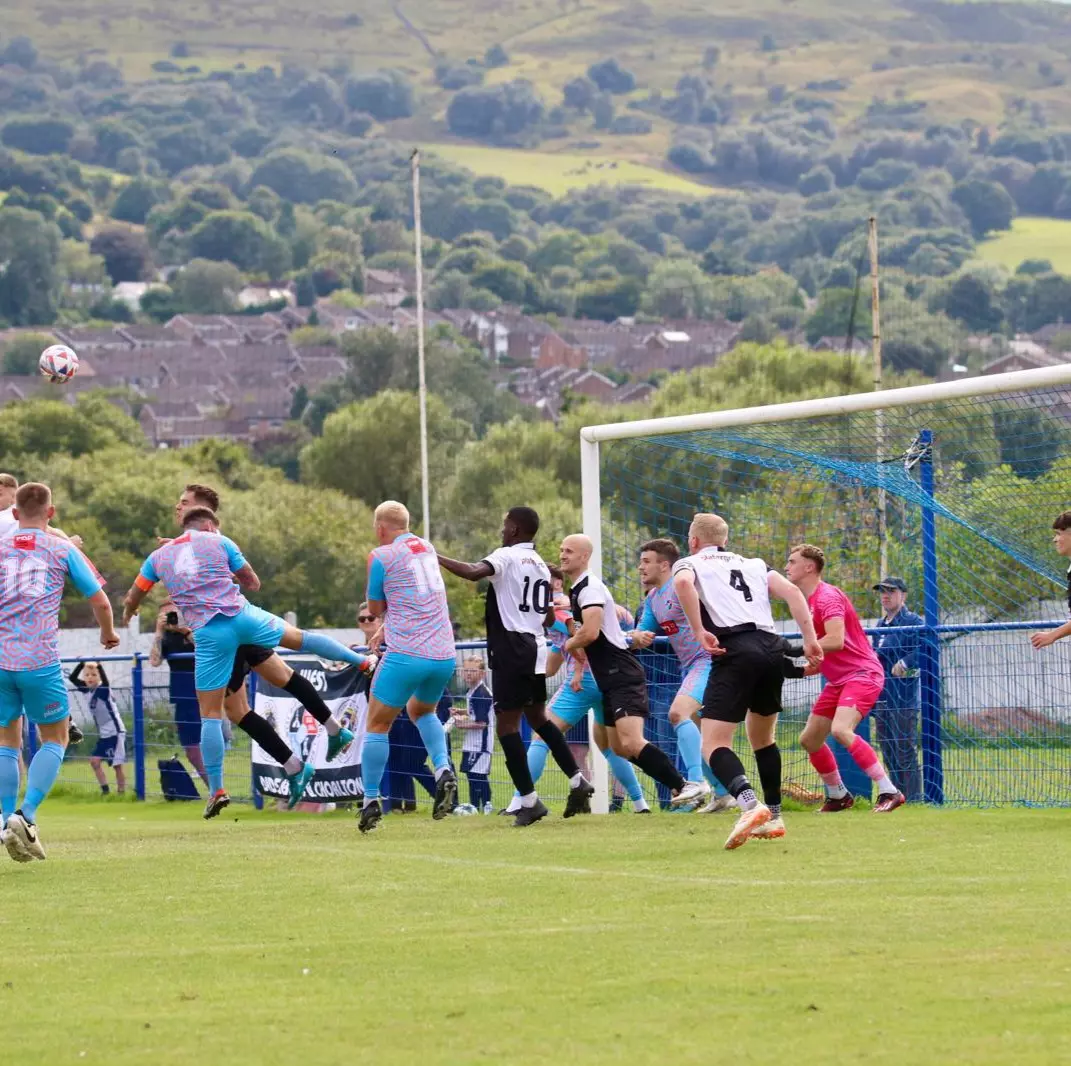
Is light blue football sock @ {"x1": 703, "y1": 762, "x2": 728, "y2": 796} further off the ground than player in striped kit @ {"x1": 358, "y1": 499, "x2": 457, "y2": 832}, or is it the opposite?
player in striped kit @ {"x1": 358, "y1": 499, "x2": 457, "y2": 832}

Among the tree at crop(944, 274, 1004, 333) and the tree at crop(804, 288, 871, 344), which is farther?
the tree at crop(944, 274, 1004, 333)

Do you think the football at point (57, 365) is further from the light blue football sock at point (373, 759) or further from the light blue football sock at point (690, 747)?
the light blue football sock at point (690, 747)

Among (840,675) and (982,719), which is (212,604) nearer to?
(840,675)

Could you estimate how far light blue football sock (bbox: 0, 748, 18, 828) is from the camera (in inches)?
440

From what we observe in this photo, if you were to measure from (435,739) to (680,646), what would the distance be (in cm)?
200

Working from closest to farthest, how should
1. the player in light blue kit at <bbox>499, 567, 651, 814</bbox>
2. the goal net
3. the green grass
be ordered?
the green grass < the player in light blue kit at <bbox>499, 567, 651, 814</bbox> < the goal net

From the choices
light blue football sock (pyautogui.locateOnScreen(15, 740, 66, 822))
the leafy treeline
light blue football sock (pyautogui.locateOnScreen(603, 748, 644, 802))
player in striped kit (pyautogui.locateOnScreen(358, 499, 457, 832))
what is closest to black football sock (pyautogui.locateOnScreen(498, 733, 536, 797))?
player in striped kit (pyautogui.locateOnScreen(358, 499, 457, 832))

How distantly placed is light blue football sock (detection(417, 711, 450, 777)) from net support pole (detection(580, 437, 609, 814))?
6.78ft

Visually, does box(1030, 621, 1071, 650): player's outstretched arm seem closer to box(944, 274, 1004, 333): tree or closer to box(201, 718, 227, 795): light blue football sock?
box(201, 718, 227, 795): light blue football sock

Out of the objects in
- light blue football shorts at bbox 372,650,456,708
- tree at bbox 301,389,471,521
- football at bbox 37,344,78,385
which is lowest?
light blue football shorts at bbox 372,650,456,708

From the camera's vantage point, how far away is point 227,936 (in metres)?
8.12

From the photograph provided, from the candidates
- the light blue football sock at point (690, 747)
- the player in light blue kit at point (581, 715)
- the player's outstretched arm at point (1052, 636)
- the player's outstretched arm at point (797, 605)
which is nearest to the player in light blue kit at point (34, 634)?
the player in light blue kit at point (581, 715)

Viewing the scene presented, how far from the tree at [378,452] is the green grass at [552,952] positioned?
69.9 metres

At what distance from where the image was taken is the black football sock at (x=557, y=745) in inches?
516
